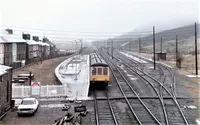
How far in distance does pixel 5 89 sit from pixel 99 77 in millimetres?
9565

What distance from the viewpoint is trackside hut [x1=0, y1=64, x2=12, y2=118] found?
18.1 m

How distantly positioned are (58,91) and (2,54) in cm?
2266

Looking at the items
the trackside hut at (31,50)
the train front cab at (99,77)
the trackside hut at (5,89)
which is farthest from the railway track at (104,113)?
the trackside hut at (31,50)

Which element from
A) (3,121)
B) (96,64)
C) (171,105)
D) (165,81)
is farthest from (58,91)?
(165,81)

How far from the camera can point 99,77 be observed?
2669 cm

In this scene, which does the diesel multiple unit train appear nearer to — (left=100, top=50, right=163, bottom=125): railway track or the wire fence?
(left=100, top=50, right=163, bottom=125): railway track

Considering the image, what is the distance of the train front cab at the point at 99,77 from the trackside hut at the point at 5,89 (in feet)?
27.4

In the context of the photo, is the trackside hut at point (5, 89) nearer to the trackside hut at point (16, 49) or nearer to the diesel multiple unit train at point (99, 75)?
the diesel multiple unit train at point (99, 75)

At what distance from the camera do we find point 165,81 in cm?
3086

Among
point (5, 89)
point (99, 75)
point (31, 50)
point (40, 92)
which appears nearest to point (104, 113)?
point (5, 89)

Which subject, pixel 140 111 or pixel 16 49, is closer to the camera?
pixel 140 111

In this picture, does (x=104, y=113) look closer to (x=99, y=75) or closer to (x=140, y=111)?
(x=140, y=111)

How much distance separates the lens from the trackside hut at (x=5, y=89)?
59.4 feet

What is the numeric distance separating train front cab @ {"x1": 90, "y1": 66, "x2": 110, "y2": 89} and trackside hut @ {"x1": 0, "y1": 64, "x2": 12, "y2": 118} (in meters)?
8.36
